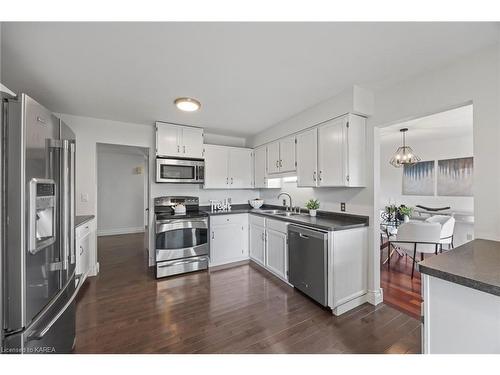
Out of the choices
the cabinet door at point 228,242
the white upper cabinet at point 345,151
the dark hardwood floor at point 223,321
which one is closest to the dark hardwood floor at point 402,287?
the dark hardwood floor at point 223,321

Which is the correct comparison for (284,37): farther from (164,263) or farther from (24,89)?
(164,263)

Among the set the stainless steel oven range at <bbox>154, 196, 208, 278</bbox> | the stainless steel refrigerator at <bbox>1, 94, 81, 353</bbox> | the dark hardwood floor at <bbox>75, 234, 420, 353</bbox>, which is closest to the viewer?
the stainless steel refrigerator at <bbox>1, 94, 81, 353</bbox>

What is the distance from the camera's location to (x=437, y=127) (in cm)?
372

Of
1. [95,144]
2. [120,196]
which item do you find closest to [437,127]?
[95,144]

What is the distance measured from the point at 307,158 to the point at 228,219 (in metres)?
1.61

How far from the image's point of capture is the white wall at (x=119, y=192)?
222 inches

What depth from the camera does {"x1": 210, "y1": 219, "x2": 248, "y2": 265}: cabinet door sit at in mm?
3324

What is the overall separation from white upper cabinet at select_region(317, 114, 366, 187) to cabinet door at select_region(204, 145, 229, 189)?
1.91 m

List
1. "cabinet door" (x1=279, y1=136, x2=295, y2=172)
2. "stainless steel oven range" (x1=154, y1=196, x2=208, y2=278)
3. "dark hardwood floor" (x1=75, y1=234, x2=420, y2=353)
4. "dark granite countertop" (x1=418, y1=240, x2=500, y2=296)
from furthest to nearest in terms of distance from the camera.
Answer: "cabinet door" (x1=279, y1=136, x2=295, y2=172) → "stainless steel oven range" (x1=154, y1=196, x2=208, y2=278) → "dark hardwood floor" (x1=75, y1=234, x2=420, y2=353) → "dark granite countertop" (x1=418, y1=240, x2=500, y2=296)

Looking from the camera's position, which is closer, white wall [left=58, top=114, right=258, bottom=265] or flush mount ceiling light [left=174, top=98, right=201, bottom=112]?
flush mount ceiling light [left=174, top=98, right=201, bottom=112]

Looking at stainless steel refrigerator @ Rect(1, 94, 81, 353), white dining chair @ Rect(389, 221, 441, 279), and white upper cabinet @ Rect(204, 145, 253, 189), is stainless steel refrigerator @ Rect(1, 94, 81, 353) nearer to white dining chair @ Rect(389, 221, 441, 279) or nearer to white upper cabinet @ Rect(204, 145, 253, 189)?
white upper cabinet @ Rect(204, 145, 253, 189)

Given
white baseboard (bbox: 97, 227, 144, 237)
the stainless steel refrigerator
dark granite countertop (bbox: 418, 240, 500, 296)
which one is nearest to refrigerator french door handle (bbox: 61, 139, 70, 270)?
the stainless steel refrigerator

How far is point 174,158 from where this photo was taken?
3.43 metres
